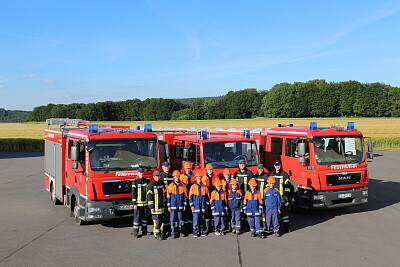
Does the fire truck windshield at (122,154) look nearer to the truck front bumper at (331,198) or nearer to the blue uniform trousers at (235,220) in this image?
the blue uniform trousers at (235,220)

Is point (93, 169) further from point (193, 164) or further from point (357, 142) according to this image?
point (357, 142)

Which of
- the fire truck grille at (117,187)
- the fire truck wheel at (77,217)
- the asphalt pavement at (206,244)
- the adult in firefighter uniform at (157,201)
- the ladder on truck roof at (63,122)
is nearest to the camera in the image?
the asphalt pavement at (206,244)

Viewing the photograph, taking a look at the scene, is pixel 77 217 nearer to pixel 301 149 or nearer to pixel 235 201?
pixel 235 201

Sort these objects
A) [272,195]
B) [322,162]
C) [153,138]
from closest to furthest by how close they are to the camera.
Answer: [272,195] < [153,138] < [322,162]

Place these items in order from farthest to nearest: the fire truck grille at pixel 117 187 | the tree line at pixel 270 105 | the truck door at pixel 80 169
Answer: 1. the tree line at pixel 270 105
2. the truck door at pixel 80 169
3. the fire truck grille at pixel 117 187

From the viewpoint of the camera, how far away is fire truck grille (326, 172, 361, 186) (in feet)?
35.3

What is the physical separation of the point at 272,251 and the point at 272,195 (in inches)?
53.6

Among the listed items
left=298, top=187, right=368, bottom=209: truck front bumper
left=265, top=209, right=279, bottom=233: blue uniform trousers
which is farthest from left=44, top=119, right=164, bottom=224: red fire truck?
left=298, top=187, right=368, bottom=209: truck front bumper

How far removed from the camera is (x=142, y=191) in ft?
29.5

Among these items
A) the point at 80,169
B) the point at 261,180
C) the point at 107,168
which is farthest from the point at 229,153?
the point at 80,169

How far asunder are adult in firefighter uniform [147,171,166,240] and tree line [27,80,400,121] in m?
76.8

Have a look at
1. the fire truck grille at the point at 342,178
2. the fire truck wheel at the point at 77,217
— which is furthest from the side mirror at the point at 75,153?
the fire truck grille at the point at 342,178

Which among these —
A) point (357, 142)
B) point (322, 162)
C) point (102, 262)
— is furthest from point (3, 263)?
point (357, 142)

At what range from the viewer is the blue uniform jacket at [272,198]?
8961mm
